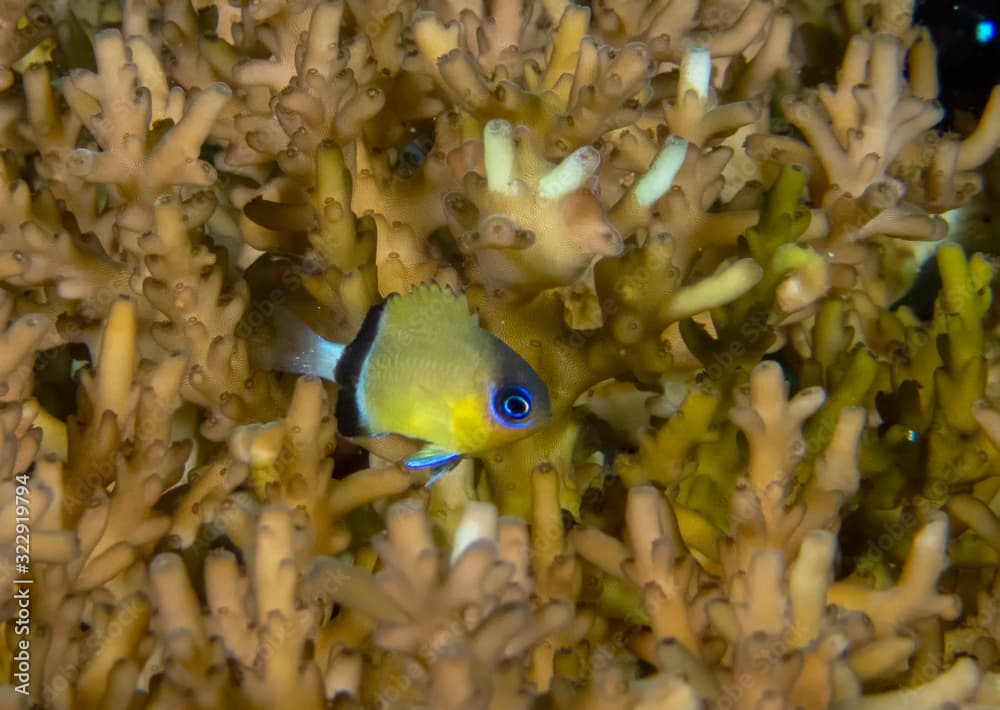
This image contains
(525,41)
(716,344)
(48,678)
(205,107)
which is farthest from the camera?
(525,41)

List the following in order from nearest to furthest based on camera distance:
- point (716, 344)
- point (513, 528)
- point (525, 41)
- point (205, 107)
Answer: point (513, 528), point (205, 107), point (716, 344), point (525, 41)

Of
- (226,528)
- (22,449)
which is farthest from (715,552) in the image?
(22,449)

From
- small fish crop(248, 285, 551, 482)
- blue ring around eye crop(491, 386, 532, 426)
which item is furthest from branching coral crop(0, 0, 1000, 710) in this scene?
blue ring around eye crop(491, 386, 532, 426)

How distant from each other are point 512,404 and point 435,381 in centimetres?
15

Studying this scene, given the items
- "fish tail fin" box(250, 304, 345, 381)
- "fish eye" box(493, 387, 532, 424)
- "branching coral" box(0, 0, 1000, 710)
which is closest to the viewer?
"branching coral" box(0, 0, 1000, 710)

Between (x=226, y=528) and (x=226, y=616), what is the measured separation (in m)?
0.26

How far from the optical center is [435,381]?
1.59 metres

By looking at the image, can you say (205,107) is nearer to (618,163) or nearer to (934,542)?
(618,163)

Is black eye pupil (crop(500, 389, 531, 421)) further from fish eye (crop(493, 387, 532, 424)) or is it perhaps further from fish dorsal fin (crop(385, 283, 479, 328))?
fish dorsal fin (crop(385, 283, 479, 328))

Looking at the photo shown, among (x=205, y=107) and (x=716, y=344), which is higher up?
(x=205, y=107)

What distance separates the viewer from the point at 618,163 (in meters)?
2.25

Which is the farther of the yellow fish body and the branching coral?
the yellow fish body

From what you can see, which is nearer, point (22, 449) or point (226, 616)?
point (226, 616)

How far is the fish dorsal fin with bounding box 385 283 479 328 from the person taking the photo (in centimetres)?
160
